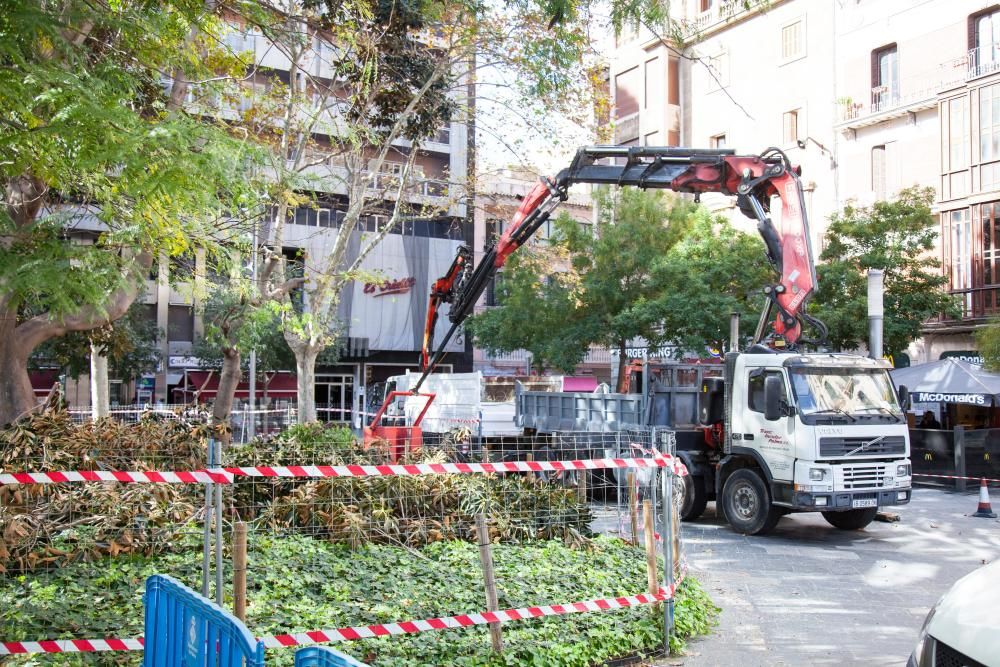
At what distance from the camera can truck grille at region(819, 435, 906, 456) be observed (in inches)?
443

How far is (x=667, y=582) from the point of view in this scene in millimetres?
6699

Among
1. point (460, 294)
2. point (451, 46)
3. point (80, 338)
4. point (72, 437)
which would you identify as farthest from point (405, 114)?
point (80, 338)

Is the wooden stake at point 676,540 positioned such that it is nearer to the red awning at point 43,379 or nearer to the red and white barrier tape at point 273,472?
the red and white barrier tape at point 273,472

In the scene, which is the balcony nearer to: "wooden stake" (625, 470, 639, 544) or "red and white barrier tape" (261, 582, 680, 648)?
"wooden stake" (625, 470, 639, 544)

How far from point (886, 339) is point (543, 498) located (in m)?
16.5

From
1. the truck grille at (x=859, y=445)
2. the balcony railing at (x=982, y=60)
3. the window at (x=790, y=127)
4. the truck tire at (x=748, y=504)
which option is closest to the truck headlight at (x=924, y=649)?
the truck grille at (x=859, y=445)

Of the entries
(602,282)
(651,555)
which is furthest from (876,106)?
(651,555)

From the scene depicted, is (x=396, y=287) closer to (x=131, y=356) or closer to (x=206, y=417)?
(x=131, y=356)

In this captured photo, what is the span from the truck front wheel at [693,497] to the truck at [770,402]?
0.02 m

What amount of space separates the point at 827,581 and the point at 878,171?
2637 cm

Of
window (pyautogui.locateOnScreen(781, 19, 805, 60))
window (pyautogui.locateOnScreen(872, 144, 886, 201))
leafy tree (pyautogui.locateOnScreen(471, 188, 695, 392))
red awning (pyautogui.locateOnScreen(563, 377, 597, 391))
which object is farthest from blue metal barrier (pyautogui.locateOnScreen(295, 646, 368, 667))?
red awning (pyautogui.locateOnScreen(563, 377, 597, 391))

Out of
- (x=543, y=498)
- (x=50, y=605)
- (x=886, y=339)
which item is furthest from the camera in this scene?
(x=886, y=339)

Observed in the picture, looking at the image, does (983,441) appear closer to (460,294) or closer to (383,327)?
(460,294)

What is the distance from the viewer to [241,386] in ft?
138
